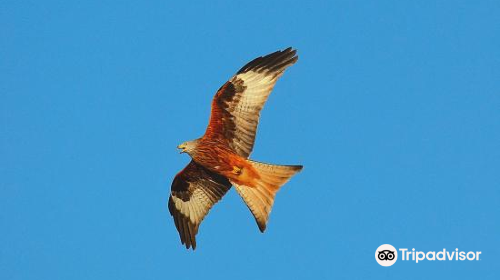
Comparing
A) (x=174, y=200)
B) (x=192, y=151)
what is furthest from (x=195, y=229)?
(x=192, y=151)

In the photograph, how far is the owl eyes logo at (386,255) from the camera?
19.1 meters

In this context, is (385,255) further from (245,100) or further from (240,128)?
(245,100)

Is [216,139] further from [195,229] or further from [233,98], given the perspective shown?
[195,229]

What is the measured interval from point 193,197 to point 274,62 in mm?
2962

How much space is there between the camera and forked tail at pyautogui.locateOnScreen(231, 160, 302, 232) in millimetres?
16281

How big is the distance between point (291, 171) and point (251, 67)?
193 centimetres

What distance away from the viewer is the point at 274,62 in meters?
16.7

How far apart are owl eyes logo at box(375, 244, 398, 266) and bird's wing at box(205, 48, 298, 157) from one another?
3959 millimetres

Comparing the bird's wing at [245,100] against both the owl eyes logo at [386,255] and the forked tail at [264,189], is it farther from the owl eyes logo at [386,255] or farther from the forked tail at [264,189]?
the owl eyes logo at [386,255]

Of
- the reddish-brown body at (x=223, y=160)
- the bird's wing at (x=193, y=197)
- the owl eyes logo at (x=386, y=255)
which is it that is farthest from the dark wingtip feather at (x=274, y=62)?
the owl eyes logo at (x=386, y=255)

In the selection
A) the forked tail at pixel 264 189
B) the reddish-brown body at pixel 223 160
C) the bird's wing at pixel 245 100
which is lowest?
the forked tail at pixel 264 189

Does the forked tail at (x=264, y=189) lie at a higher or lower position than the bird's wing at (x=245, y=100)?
lower

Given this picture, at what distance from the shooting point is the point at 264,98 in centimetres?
1670

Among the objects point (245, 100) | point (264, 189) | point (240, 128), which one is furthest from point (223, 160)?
point (245, 100)
